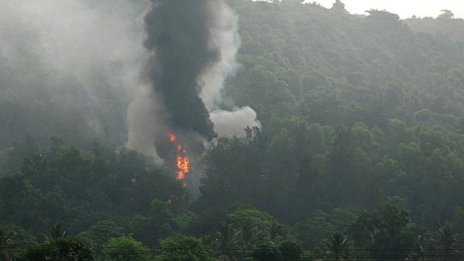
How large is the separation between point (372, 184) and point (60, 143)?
7032cm

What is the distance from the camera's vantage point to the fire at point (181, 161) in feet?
436

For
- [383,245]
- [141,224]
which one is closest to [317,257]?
[383,245]

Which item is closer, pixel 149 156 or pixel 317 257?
pixel 317 257

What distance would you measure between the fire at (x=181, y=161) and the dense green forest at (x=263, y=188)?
4588mm

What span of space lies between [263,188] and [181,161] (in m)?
18.3

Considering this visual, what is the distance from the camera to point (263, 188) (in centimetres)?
13238

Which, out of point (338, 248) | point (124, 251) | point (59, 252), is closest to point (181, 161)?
point (124, 251)

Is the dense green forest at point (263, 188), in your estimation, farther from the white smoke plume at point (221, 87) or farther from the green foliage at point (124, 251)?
the white smoke plume at point (221, 87)

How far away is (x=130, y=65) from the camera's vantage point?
191250 millimetres

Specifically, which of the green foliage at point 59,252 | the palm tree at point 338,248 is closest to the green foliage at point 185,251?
the palm tree at point 338,248

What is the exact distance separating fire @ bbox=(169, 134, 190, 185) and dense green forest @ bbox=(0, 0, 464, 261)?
181 inches

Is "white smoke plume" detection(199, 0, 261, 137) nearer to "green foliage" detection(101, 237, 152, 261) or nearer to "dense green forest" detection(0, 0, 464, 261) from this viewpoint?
"dense green forest" detection(0, 0, 464, 261)

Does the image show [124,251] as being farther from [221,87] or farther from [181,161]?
[221,87]

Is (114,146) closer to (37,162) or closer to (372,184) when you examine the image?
(37,162)
